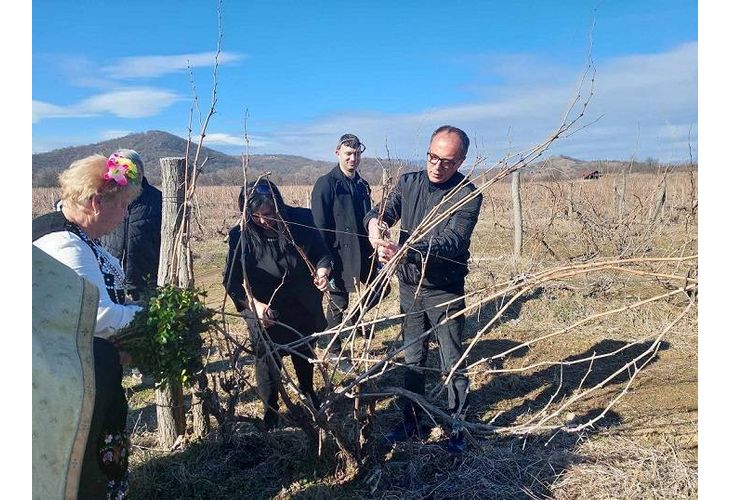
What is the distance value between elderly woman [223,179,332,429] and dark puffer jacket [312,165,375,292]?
3.58 feet

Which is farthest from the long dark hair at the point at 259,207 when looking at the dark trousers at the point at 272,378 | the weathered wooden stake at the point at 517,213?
the weathered wooden stake at the point at 517,213

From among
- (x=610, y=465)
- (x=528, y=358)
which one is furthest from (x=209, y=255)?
(x=610, y=465)

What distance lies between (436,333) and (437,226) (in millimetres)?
617

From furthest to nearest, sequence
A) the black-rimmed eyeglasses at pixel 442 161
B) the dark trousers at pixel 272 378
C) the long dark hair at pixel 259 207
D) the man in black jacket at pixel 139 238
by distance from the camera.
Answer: the man in black jacket at pixel 139 238
the dark trousers at pixel 272 378
the black-rimmed eyeglasses at pixel 442 161
the long dark hair at pixel 259 207

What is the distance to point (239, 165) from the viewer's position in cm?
382

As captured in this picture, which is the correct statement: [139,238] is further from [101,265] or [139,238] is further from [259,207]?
[101,265]

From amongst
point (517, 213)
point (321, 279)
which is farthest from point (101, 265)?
point (517, 213)

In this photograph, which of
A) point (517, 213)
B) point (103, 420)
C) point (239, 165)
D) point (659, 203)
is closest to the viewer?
point (103, 420)

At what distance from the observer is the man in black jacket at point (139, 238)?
3.83 meters

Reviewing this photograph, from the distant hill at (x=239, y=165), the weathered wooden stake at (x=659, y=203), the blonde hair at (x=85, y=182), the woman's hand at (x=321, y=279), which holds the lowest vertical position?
the woman's hand at (x=321, y=279)

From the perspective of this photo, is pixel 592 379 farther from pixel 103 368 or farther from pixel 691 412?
pixel 103 368

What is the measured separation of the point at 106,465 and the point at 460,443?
1.87 meters

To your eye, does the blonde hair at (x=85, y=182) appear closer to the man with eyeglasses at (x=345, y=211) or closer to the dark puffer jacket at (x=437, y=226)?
the dark puffer jacket at (x=437, y=226)

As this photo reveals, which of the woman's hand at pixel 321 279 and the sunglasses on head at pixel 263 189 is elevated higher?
the sunglasses on head at pixel 263 189
